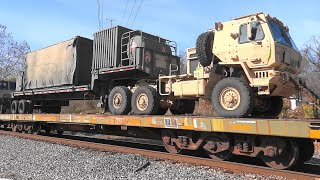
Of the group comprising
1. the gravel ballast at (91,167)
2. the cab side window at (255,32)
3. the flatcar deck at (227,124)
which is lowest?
the gravel ballast at (91,167)

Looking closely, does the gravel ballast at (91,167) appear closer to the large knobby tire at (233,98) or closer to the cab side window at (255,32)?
the large knobby tire at (233,98)

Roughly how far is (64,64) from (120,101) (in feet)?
14.3

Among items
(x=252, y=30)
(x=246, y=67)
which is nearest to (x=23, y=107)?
(x=246, y=67)

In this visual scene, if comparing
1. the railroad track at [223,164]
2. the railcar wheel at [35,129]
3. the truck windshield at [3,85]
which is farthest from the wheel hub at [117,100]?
the truck windshield at [3,85]

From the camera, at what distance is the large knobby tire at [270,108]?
904cm

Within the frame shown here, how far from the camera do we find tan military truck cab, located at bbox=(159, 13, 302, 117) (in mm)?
7680

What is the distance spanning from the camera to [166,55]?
1224 cm

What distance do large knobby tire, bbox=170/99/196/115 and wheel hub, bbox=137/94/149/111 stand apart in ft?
4.11

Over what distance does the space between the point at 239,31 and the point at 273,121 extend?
2.64 m

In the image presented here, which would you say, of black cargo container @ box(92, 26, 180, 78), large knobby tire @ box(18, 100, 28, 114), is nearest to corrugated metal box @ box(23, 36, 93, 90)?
large knobby tire @ box(18, 100, 28, 114)

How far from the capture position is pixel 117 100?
11109 mm

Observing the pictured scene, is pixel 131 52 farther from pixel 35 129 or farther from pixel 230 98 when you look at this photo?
pixel 35 129

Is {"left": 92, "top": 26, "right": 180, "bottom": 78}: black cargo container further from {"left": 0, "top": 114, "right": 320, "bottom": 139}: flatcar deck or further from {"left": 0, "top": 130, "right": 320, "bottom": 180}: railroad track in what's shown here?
{"left": 0, "top": 130, "right": 320, "bottom": 180}: railroad track

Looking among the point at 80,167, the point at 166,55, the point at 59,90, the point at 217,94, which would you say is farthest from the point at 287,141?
the point at 59,90
